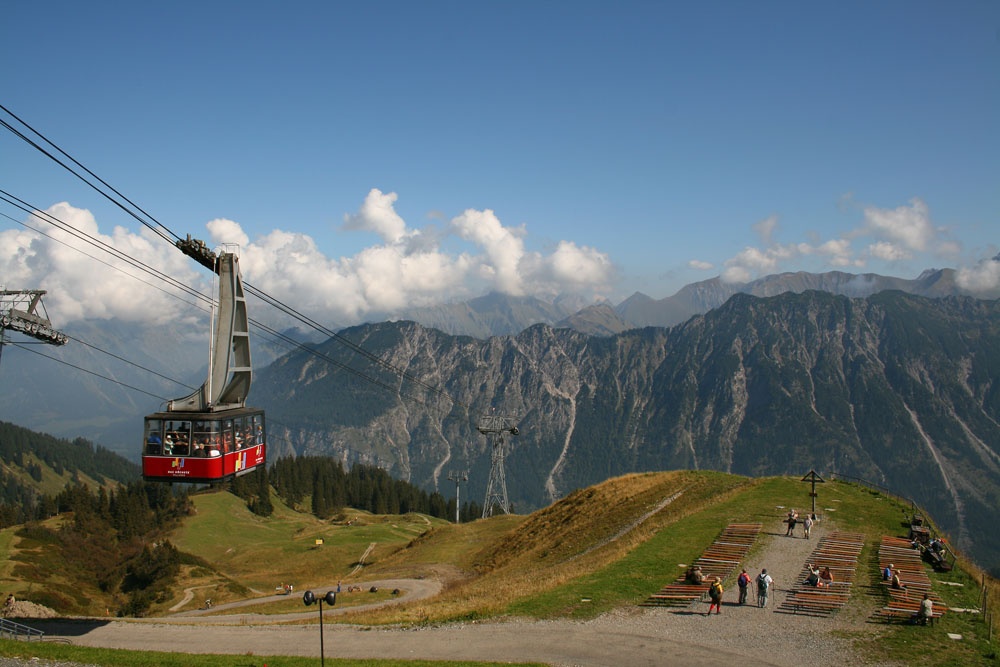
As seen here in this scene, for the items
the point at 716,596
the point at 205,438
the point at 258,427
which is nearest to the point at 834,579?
the point at 716,596

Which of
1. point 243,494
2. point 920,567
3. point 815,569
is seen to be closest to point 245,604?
point 815,569

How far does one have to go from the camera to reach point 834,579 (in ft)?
134

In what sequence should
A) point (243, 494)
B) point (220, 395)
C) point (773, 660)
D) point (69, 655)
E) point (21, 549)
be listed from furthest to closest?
point (243, 494)
point (21, 549)
point (220, 395)
point (69, 655)
point (773, 660)

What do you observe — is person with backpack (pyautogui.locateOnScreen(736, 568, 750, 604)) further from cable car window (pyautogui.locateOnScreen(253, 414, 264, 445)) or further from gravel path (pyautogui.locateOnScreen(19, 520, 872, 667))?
cable car window (pyautogui.locateOnScreen(253, 414, 264, 445))

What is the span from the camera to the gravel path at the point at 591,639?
31.5m

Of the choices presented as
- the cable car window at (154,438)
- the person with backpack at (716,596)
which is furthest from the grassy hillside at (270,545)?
the person with backpack at (716,596)

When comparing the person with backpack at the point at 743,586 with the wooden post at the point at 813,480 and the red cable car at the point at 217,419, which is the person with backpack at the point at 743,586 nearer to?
the wooden post at the point at 813,480

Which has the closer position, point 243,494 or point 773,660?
point 773,660

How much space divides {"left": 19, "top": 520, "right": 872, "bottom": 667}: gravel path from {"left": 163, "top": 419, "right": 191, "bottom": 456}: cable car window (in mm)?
12148

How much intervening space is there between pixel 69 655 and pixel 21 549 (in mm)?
74395

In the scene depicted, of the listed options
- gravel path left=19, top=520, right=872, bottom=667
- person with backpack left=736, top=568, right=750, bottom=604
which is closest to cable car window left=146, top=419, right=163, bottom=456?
gravel path left=19, top=520, right=872, bottom=667

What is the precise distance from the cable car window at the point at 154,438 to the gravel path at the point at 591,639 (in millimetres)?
12309

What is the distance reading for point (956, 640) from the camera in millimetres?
31469

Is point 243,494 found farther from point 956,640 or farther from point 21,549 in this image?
point 956,640
